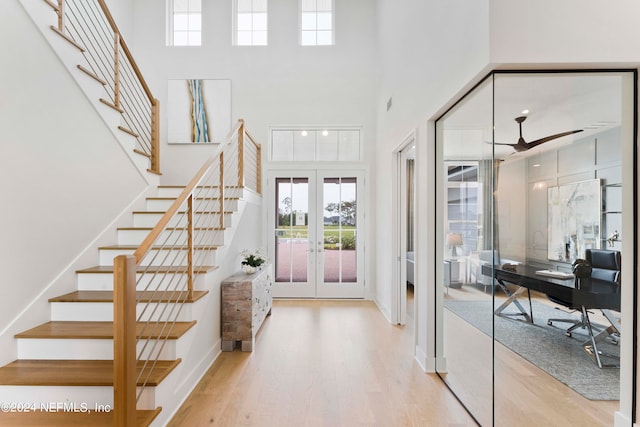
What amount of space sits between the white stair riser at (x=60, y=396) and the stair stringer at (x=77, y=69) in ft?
7.59

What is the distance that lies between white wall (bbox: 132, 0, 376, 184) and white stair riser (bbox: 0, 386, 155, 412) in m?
4.22

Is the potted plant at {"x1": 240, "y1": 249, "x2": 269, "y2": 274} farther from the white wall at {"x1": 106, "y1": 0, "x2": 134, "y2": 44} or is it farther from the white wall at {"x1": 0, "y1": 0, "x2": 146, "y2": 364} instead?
the white wall at {"x1": 106, "y1": 0, "x2": 134, "y2": 44}

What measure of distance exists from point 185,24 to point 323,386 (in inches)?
246

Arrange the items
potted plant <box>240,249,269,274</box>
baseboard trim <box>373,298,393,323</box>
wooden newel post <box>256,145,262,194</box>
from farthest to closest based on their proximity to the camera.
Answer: wooden newel post <box>256,145,262,194</box> → baseboard trim <box>373,298,393,323</box> → potted plant <box>240,249,269,274</box>

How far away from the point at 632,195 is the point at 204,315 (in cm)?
326

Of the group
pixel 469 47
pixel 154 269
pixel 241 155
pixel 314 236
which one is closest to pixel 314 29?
pixel 241 155

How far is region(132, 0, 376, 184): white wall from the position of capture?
5.63 metres

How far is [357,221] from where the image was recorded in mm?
5574

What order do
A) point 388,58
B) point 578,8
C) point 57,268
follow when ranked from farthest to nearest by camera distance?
point 388,58
point 57,268
point 578,8

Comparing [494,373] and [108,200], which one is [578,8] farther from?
[108,200]

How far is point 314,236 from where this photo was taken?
5.54 meters

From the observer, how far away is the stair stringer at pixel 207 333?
2.16 metres

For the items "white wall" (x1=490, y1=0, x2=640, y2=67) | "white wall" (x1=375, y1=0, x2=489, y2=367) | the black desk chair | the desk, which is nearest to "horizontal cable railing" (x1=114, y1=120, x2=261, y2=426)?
"white wall" (x1=375, y1=0, x2=489, y2=367)

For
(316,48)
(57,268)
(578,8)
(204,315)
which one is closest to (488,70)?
(578,8)
